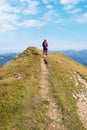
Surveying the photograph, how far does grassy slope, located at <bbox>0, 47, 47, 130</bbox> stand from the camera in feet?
112

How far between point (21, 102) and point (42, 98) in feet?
12.0

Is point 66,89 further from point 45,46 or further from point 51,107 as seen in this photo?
point 45,46

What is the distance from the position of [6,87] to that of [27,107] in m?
6.39

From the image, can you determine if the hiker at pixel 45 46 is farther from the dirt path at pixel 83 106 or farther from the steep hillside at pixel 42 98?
the dirt path at pixel 83 106

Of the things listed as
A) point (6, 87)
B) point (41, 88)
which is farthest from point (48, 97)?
point (6, 87)

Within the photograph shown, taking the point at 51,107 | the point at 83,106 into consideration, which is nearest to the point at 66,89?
the point at 83,106

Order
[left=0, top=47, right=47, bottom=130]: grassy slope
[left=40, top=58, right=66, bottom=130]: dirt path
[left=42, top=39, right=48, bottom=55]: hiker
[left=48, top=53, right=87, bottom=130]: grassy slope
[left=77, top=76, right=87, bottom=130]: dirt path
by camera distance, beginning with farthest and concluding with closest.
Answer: [left=42, top=39, right=48, bottom=55]: hiker < [left=77, top=76, right=87, bottom=130]: dirt path < [left=48, top=53, right=87, bottom=130]: grassy slope < [left=40, top=58, right=66, bottom=130]: dirt path < [left=0, top=47, right=47, bottom=130]: grassy slope

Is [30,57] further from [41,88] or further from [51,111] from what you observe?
[51,111]

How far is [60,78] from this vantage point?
155 feet

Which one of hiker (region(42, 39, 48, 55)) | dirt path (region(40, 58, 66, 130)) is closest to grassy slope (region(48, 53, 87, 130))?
dirt path (region(40, 58, 66, 130))

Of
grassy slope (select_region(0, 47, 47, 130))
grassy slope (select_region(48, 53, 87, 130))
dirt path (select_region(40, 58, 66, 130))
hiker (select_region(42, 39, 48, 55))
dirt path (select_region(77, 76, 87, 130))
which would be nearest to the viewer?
grassy slope (select_region(0, 47, 47, 130))

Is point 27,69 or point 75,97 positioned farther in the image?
point 27,69

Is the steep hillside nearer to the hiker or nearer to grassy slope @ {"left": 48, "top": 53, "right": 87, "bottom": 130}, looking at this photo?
grassy slope @ {"left": 48, "top": 53, "right": 87, "bottom": 130}

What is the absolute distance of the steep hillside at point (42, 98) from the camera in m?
34.8
